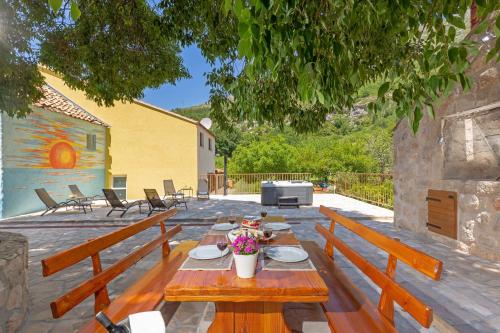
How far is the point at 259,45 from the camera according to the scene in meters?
1.29

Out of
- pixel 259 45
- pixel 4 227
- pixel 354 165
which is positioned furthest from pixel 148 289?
pixel 354 165

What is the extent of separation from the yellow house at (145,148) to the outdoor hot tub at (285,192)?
15.1 feet

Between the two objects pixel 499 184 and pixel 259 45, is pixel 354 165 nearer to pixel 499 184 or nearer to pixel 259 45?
pixel 499 184

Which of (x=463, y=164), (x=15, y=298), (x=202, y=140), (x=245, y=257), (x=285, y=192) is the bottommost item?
(x=15, y=298)

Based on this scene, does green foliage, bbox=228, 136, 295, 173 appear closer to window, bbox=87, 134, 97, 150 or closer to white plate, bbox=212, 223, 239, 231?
window, bbox=87, 134, 97, 150

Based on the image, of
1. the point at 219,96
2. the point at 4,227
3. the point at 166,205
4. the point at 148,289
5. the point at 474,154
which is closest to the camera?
the point at 148,289

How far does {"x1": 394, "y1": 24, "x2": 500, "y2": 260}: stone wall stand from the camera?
14.6 feet

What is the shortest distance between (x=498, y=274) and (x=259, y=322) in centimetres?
387

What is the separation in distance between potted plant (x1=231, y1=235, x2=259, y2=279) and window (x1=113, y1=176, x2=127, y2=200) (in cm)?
1366

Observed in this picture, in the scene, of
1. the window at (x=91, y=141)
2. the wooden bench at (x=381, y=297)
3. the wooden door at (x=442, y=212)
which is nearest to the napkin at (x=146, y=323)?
the wooden bench at (x=381, y=297)

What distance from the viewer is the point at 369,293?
3.22 metres

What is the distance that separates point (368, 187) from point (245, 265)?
37.4 ft

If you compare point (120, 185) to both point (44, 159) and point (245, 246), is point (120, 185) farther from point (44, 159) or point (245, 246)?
point (245, 246)

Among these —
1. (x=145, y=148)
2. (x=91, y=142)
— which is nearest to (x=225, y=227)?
(x=145, y=148)
